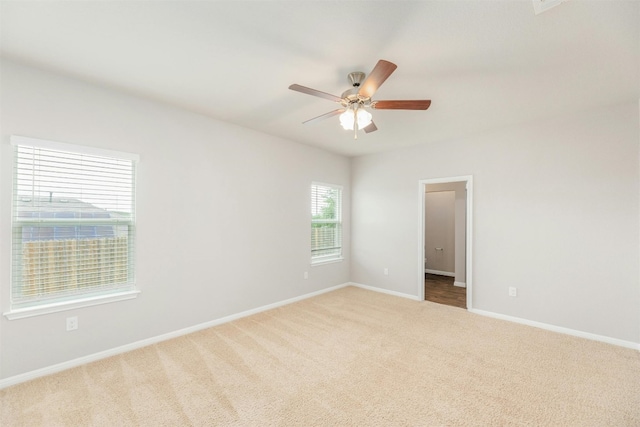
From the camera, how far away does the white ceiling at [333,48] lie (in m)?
1.72

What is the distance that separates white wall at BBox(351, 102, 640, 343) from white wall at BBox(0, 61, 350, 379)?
7.46 feet

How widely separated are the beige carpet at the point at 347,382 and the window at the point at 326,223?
71.4 inches

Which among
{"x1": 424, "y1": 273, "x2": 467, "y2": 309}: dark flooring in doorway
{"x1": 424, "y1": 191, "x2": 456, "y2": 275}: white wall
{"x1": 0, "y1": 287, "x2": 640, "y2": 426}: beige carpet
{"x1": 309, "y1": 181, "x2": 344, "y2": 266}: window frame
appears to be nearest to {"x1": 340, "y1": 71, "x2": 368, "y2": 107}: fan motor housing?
{"x1": 0, "y1": 287, "x2": 640, "y2": 426}: beige carpet

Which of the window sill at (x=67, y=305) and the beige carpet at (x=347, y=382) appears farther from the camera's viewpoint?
the window sill at (x=67, y=305)

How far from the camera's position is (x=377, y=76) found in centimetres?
196

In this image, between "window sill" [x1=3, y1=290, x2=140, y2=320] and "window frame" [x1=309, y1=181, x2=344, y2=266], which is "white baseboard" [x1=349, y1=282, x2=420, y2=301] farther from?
"window sill" [x1=3, y1=290, x2=140, y2=320]

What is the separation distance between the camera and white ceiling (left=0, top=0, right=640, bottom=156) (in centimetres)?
172

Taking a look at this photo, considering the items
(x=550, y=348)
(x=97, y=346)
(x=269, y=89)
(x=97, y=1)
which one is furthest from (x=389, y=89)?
(x=97, y=346)

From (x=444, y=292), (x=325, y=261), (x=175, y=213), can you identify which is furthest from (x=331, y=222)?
(x=175, y=213)

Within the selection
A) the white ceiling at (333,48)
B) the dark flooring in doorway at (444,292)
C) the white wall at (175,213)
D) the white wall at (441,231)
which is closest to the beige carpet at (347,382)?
the white wall at (175,213)

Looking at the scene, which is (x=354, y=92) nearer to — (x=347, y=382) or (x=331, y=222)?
(x=347, y=382)

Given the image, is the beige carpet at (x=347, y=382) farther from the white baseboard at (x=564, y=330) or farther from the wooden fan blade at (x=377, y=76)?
the wooden fan blade at (x=377, y=76)

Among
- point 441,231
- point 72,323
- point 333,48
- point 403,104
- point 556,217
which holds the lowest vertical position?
point 72,323

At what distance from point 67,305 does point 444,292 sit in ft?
17.7
